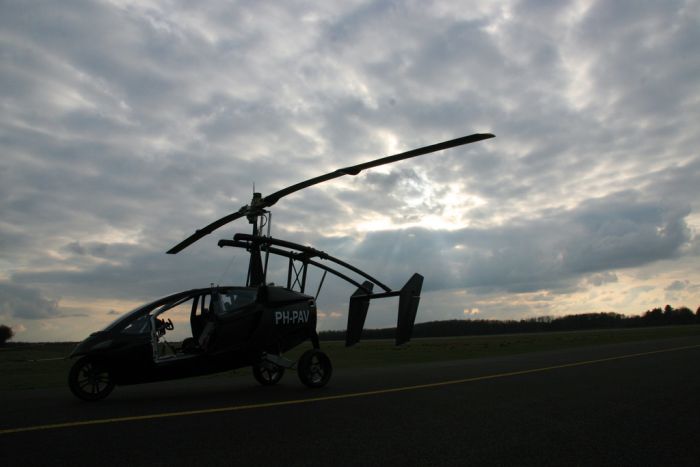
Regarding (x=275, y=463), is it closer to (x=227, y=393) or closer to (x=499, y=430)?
(x=499, y=430)

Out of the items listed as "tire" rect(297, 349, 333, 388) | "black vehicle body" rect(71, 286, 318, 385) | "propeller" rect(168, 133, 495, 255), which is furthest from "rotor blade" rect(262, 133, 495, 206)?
"tire" rect(297, 349, 333, 388)

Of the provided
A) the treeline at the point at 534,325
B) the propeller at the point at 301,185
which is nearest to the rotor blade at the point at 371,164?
the propeller at the point at 301,185

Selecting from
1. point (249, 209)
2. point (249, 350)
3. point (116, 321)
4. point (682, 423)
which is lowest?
point (682, 423)

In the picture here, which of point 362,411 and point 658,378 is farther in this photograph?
point 658,378

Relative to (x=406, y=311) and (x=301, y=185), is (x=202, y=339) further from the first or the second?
(x=406, y=311)

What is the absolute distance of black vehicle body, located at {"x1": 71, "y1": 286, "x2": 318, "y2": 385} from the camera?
885 cm

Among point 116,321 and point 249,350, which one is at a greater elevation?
point 116,321

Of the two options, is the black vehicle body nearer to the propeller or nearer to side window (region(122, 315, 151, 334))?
side window (region(122, 315, 151, 334))

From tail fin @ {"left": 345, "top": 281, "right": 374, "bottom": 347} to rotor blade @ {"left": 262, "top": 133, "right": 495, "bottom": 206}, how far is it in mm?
5248

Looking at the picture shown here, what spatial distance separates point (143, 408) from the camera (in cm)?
771

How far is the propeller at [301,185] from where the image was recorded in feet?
29.3

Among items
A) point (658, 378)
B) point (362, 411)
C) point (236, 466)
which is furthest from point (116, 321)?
point (658, 378)

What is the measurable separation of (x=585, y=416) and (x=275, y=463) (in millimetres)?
4678

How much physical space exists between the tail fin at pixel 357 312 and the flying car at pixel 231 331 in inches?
115
